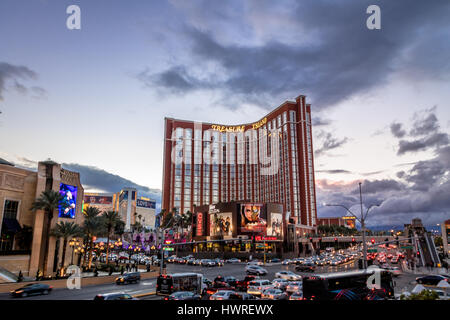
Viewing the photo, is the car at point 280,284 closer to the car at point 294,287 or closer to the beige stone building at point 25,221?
the car at point 294,287

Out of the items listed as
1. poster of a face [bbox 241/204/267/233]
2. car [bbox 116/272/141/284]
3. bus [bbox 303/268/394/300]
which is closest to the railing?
car [bbox 116/272/141/284]

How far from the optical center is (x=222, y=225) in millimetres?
109375

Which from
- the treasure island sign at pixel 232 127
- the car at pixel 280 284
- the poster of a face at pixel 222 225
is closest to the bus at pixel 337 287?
the car at pixel 280 284

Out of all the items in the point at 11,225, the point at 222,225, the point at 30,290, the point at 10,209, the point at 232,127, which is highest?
the point at 232,127

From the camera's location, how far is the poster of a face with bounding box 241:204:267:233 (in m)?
106

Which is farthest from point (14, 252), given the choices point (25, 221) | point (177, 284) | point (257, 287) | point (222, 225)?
Result: point (222, 225)

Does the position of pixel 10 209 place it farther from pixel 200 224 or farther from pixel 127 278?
pixel 200 224

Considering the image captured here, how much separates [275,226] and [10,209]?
77.6 metres

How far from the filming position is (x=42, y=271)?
51156 millimetres

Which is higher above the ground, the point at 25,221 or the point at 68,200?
the point at 68,200

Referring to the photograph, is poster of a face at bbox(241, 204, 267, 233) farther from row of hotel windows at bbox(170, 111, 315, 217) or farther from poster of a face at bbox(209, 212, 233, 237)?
row of hotel windows at bbox(170, 111, 315, 217)

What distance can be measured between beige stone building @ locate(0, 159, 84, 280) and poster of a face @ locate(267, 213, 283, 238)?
66.6 meters
